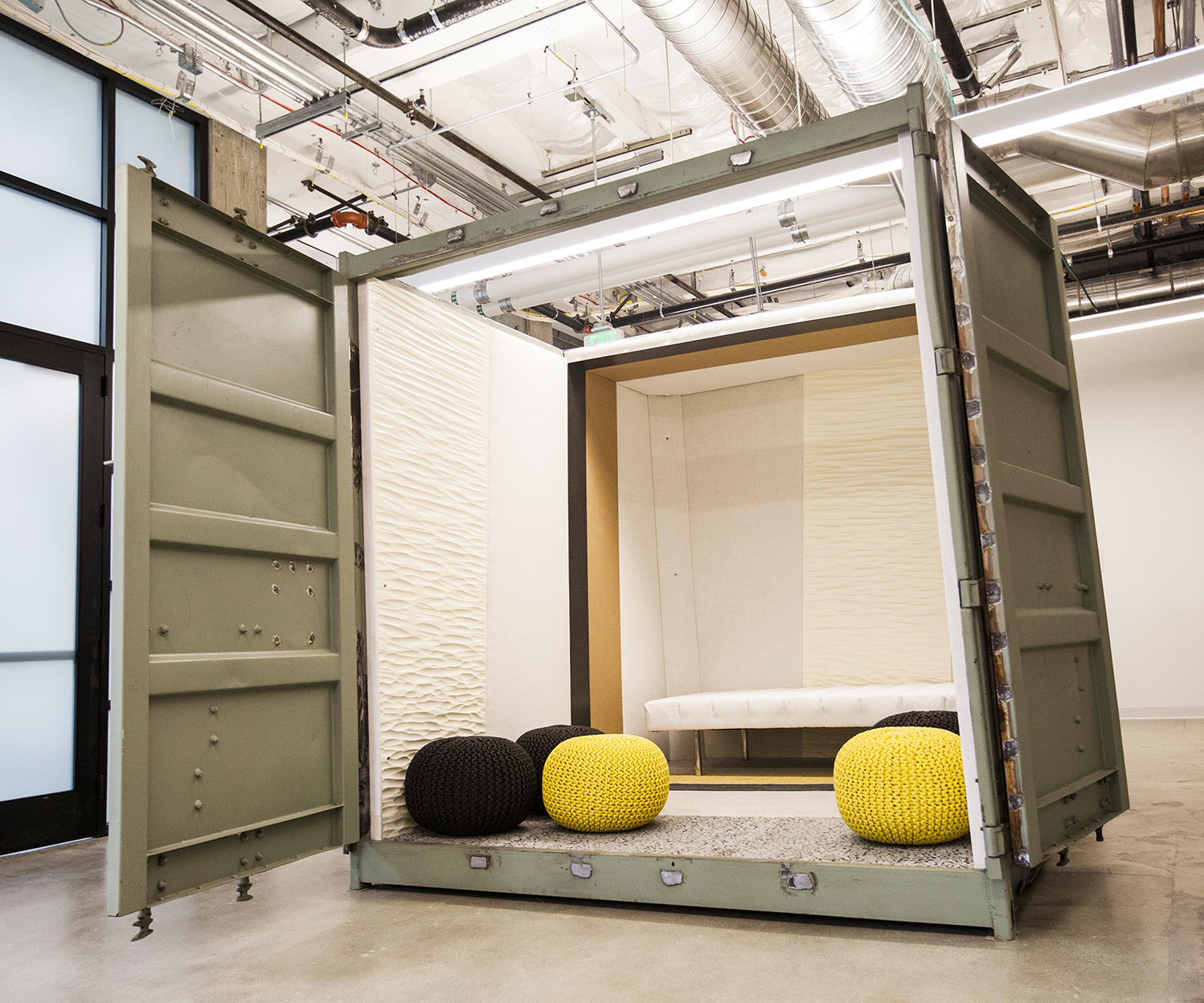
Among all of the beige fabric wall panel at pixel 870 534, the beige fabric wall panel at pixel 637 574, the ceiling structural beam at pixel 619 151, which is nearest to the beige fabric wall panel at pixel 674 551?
the beige fabric wall panel at pixel 637 574

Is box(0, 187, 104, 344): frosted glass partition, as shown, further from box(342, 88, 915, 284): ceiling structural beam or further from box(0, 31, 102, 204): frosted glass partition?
box(342, 88, 915, 284): ceiling structural beam

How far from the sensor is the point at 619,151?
633 centimetres

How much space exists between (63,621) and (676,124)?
4.67 metres

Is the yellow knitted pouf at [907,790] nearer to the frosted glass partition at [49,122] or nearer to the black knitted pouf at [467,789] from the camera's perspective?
the black knitted pouf at [467,789]

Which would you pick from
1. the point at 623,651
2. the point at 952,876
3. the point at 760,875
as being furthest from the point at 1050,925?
the point at 623,651

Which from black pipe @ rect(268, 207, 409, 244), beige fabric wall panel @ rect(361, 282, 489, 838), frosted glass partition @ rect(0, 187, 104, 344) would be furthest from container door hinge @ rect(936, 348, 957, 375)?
black pipe @ rect(268, 207, 409, 244)

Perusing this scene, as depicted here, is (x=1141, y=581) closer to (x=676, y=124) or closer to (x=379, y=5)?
(x=676, y=124)

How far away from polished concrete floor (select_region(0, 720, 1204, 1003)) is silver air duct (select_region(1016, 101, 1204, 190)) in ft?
10.1

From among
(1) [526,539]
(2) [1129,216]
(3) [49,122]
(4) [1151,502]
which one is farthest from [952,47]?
(3) [49,122]

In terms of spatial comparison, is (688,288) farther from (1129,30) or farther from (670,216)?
(670,216)

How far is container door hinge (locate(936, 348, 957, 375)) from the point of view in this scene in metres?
2.53

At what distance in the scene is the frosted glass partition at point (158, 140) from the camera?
5320 mm

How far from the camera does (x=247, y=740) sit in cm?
287

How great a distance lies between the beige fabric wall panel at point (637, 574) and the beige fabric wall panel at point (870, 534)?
98 cm
